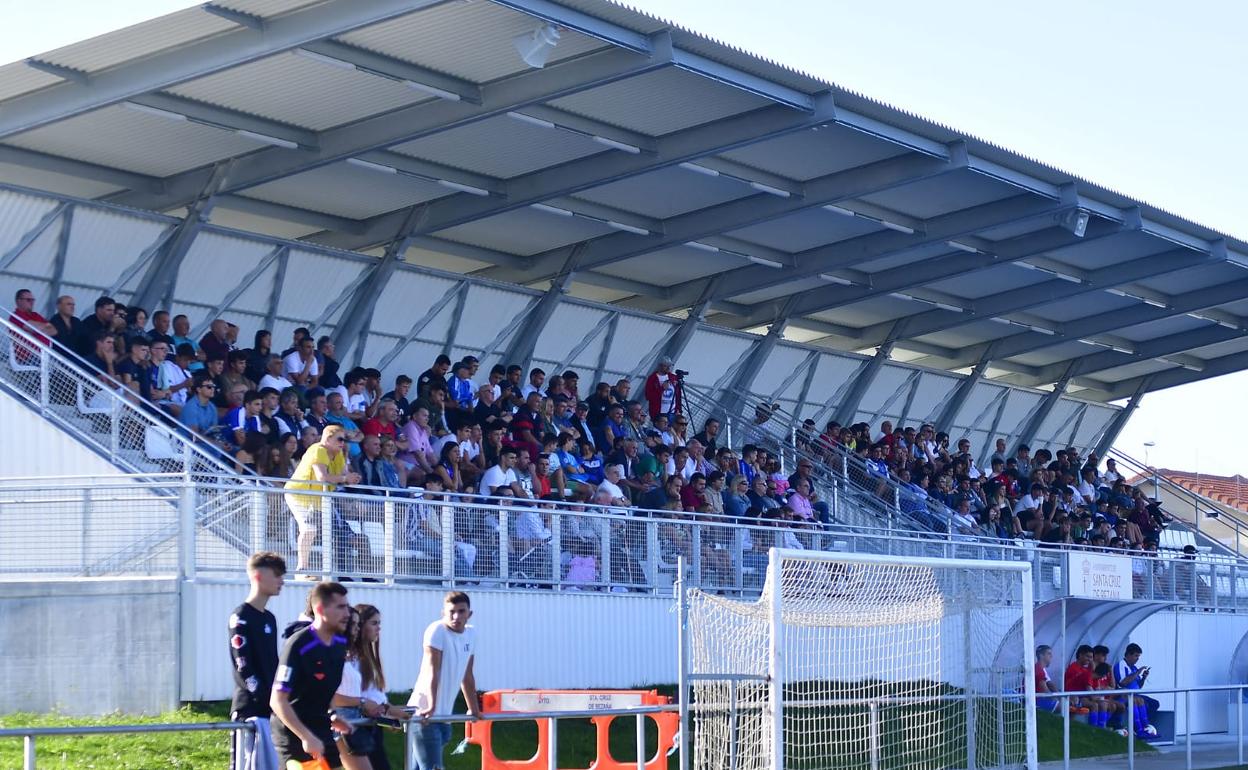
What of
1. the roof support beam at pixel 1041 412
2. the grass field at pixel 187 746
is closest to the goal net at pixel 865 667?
the grass field at pixel 187 746

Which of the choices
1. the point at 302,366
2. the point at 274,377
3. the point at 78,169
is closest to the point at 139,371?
the point at 274,377

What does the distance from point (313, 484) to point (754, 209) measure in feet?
34.7

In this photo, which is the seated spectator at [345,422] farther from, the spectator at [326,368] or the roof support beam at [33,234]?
the roof support beam at [33,234]

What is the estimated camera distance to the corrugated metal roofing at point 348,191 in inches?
891

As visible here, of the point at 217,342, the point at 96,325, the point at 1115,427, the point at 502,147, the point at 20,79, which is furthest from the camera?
the point at 1115,427

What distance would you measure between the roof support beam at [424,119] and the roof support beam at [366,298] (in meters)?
3.27

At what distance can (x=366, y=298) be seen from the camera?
25.0 metres

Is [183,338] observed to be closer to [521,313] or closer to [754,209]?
[521,313]

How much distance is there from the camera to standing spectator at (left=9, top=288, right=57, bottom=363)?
58.7 feet

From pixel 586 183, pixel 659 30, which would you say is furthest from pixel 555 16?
pixel 586 183

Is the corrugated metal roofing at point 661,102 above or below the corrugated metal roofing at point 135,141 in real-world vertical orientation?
above

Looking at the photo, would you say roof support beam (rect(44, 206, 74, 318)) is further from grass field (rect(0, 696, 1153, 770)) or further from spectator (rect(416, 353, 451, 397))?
grass field (rect(0, 696, 1153, 770))

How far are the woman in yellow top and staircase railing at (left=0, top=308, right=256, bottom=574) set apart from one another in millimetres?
537

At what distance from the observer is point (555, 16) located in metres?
17.4
